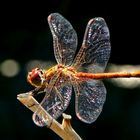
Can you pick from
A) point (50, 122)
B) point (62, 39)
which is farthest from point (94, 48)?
point (50, 122)

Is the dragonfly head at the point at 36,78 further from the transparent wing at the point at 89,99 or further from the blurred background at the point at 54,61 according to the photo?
the blurred background at the point at 54,61

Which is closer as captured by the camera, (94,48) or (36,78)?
(36,78)

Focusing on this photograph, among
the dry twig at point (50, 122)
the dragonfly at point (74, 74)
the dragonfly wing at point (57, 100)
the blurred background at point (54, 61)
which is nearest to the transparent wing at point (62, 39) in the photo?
the dragonfly at point (74, 74)

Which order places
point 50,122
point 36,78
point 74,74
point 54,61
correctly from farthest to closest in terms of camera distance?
1. point 54,61
2. point 74,74
3. point 36,78
4. point 50,122

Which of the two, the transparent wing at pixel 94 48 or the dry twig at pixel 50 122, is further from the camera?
the transparent wing at pixel 94 48

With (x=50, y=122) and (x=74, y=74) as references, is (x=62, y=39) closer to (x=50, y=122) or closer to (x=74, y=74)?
(x=74, y=74)

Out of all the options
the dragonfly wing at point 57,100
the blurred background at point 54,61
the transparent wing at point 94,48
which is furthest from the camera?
the blurred background at point 54,61

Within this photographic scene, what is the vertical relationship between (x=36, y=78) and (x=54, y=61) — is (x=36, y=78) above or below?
above
